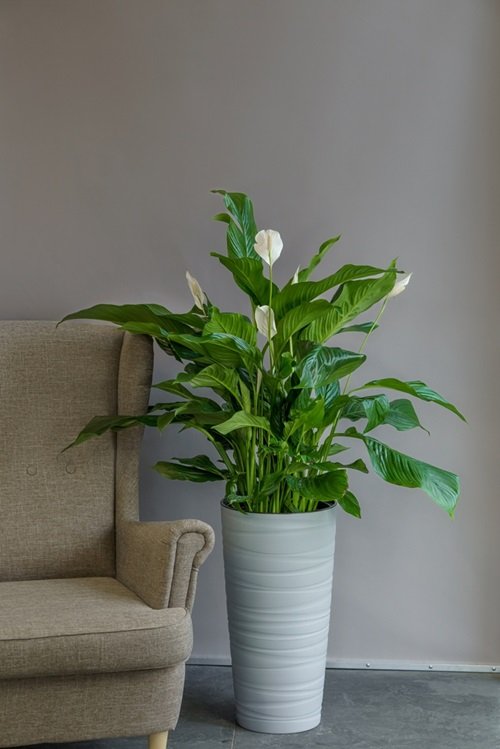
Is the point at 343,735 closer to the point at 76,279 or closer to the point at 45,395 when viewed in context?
the point at 45,395

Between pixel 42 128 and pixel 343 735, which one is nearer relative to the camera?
pixel 343 735

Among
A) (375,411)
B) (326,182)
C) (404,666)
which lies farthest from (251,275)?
(404,666)

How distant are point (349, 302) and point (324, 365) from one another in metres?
0.17

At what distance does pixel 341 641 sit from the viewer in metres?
2.95

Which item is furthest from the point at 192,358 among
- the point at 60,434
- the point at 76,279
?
the point at 76,279

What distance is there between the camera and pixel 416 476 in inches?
90.3

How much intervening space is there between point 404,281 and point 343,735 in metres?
1.21

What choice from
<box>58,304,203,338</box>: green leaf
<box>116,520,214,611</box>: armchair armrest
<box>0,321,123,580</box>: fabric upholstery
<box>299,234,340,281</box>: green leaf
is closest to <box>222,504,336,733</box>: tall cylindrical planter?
<box>116,520,214,611</box>: armchair armrest

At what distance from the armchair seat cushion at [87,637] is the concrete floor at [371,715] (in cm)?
43

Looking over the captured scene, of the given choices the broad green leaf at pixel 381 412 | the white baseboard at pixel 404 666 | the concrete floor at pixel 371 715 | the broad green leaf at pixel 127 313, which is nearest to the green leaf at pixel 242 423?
the broad green leaf at pixel 381 412

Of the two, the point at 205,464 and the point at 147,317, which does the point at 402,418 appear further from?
the point at 147,317

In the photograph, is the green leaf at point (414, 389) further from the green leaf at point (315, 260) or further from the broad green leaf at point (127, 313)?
the broad green leaf at point (127, 313)

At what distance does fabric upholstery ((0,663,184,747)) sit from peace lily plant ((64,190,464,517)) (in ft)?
1.66

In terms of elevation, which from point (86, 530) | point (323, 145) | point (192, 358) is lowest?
point (86, 530)
